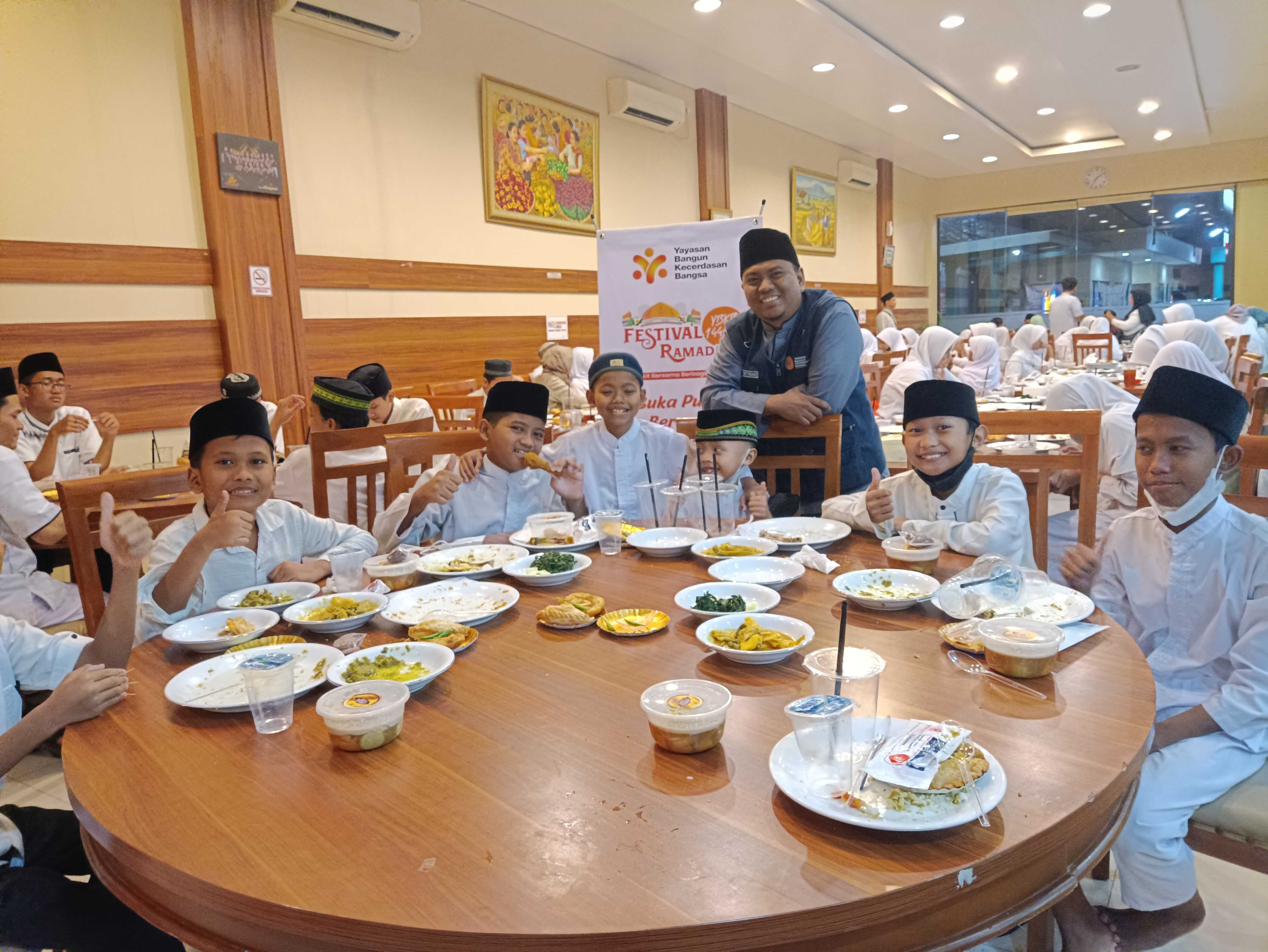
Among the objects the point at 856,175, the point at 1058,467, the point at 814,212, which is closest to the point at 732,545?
the point at 1058,467

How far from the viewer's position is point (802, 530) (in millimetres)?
2260

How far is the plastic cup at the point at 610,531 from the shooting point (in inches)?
85.8

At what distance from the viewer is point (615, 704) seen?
4.13ft

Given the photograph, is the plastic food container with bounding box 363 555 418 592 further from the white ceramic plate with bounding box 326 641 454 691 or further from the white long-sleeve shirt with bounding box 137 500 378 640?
the white ceramic plate with bounding box 326 641 454 691

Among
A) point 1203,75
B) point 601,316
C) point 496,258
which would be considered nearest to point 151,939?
point 601,316

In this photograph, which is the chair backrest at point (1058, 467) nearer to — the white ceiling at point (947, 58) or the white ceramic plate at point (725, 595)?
the white ceramic plate at point (725, 595)

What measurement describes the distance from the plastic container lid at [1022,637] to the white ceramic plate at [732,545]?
0.69 meters

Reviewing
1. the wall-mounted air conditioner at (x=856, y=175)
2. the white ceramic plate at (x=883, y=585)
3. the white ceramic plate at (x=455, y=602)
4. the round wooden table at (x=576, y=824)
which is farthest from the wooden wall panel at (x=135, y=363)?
the wall-mounted air conditioner at (x=856, y=175)

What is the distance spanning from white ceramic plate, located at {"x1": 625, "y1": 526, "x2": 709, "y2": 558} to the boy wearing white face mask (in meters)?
0.94

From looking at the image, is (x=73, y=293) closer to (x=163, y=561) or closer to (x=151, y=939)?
(x=163, y=561)

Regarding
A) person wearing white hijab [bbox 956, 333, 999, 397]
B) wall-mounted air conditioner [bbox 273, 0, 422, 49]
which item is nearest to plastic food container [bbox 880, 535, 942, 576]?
wall-mounted air conditioner [bbox 273, 0, 422, 49]

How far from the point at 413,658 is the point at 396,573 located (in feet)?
1.69

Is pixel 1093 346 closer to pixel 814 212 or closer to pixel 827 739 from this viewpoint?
pixel 814 212

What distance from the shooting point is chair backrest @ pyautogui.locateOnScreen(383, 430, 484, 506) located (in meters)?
2.84
